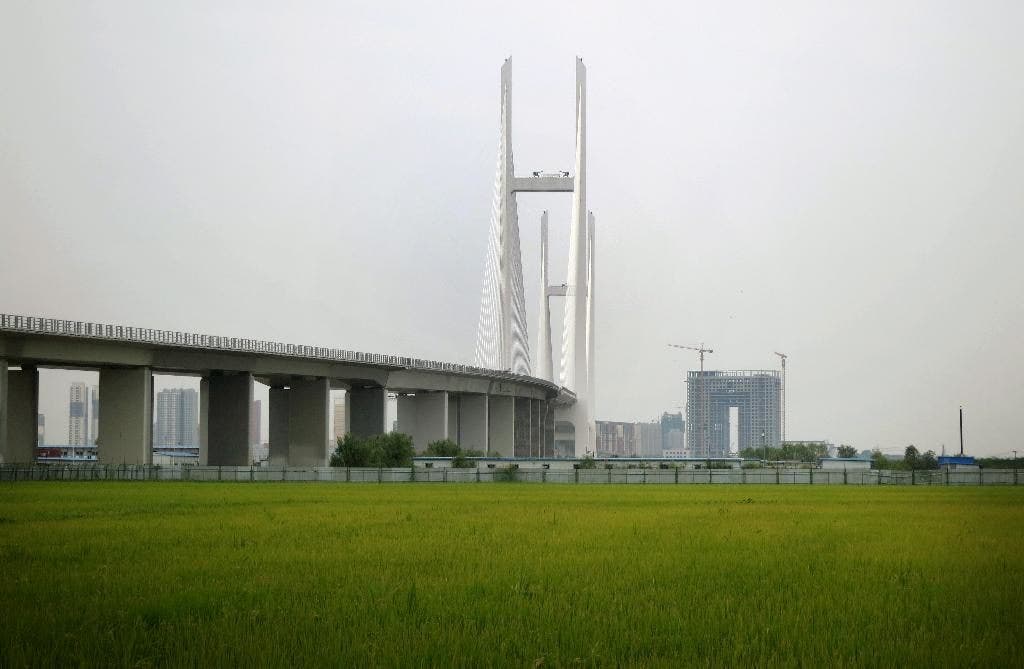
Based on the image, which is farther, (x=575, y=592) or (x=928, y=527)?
(x=928, y=527)

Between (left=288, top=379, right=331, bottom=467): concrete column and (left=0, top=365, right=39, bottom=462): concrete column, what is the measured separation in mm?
23764

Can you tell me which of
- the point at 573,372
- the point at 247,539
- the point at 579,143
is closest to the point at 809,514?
the point at 247,539

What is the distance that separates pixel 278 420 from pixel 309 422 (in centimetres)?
712

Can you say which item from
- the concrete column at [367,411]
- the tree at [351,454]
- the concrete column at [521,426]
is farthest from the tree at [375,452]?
the concrete column at [521,426]

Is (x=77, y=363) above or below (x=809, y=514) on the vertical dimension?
above

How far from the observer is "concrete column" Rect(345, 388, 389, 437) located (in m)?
97.9

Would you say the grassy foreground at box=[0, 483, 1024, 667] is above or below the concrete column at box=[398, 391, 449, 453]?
below

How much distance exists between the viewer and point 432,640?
428 inches

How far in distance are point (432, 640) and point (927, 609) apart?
496cm

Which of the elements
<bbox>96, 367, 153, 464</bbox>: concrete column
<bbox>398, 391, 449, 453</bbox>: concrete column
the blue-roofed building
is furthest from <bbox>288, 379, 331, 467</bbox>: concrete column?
the blue-roofed building

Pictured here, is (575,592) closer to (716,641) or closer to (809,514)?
(716,641)

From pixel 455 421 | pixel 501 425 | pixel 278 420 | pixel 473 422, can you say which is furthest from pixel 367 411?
pixel 501 425

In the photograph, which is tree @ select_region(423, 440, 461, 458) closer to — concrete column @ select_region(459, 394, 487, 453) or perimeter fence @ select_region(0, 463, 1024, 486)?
concrete column @ select_region(459, 394, 487, 453)

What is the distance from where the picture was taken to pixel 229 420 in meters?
82.1
